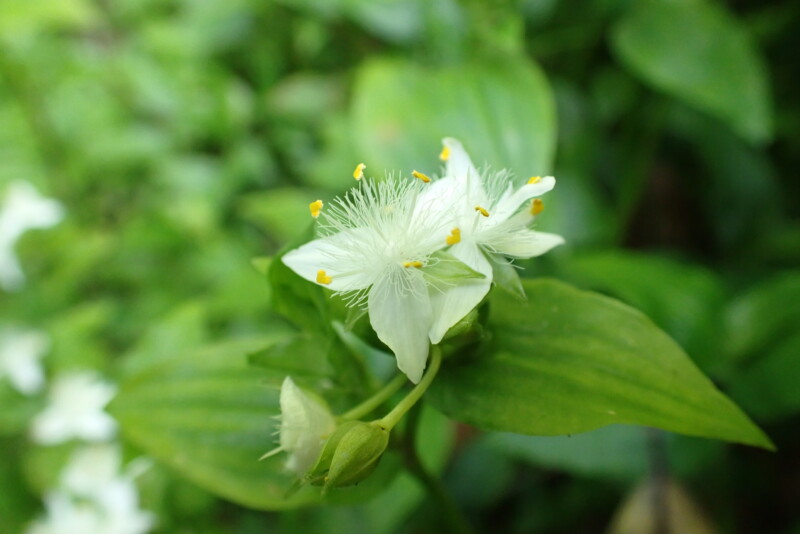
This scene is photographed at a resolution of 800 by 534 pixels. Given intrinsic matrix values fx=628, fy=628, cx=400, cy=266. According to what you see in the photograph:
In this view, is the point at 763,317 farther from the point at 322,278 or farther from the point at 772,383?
the point at 322,278

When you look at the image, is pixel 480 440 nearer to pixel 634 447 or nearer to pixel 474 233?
pixel 634 447

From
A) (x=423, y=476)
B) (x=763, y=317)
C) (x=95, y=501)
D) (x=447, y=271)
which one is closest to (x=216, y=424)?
(x=423, y=476)

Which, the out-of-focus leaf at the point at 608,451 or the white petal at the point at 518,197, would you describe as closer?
the white petal at the point at 518,197

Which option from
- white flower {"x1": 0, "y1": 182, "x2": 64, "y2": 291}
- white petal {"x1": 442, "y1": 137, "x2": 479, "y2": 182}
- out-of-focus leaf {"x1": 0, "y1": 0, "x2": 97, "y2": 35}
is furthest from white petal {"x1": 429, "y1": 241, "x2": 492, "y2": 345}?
out-of-focus leaf {"x1": 0, "y1": 0, "x2": 97, "y2": 35}

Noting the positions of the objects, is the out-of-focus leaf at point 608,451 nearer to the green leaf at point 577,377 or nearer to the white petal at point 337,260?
the green leaf at point 577,377

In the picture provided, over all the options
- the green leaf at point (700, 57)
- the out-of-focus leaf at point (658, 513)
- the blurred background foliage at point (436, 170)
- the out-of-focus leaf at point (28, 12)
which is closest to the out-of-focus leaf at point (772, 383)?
the blurred background foliage at point (436, 170)

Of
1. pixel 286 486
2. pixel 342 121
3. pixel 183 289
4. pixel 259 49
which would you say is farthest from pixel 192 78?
pixel 286 486

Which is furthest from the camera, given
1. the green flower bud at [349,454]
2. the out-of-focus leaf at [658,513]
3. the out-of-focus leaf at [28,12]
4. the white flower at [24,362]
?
the out-of-focus leaf at [28,12]
